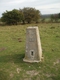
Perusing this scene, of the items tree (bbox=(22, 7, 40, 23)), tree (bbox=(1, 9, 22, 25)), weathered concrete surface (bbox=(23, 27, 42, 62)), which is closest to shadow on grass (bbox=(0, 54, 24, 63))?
weathered concrete surface (bbox=(23, 27, 42, 62))

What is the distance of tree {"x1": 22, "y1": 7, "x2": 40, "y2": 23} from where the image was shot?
3578 cm

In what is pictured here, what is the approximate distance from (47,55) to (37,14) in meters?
28.2

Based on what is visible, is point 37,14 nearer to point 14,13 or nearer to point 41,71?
point 14,13

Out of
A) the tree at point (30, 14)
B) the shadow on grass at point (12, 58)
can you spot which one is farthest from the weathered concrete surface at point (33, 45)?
the tree at point (30, 14)

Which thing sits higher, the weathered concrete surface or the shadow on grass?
the weathered concrete surface

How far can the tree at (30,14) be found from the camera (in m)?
35.8

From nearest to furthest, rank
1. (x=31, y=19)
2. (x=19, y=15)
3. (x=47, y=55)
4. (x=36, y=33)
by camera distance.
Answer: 1. (x=36, y=33)
2. (x=47, y=55)
3. (x=19, y=15)
4. (x=31, y=19)

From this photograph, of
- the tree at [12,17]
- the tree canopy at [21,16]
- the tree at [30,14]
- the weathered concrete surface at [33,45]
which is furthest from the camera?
the tree at [30,14]

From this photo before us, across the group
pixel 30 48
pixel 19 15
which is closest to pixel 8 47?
pixel 30 48

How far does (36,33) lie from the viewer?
28.3 ft

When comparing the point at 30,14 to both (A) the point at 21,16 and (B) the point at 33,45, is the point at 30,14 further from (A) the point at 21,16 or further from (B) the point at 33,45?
(B) the point at 33,45

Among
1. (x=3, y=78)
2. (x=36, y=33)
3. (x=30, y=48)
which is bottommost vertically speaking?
(x=3, y=78)

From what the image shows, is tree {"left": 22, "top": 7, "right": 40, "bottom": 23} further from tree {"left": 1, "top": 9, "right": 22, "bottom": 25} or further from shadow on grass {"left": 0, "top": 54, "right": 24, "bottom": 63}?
shadow on grass {"left": 0, "top": 54, "right": 24, "bottom": 63}

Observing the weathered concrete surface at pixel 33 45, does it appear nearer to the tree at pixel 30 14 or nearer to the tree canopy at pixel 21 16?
the tree canopy at pixel 21 16
